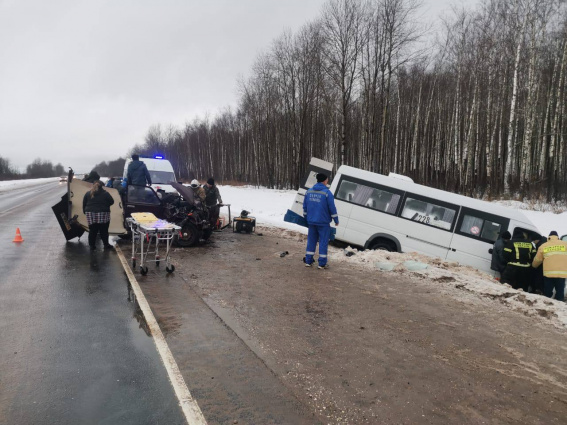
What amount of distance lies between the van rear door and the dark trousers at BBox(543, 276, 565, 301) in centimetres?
142

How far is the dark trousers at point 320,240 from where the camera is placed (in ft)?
26.6

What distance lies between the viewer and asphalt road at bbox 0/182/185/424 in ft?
9.78

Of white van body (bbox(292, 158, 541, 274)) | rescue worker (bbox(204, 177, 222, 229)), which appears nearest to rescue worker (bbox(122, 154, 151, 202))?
rescue worker (bbox(204, 177, 222, 229))

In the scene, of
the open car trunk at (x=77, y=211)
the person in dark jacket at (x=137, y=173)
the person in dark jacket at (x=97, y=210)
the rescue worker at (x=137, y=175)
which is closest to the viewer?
the person in dark jacket at (x=97, y=210)

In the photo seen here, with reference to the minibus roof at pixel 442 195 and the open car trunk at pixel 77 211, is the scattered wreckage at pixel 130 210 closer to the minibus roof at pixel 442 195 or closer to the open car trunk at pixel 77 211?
the open car trunk at pixel 77 211

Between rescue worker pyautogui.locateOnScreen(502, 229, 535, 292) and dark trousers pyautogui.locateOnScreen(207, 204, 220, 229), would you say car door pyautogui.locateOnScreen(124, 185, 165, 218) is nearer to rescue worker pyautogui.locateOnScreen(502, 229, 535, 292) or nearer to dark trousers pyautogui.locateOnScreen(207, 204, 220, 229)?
dark trousers pyautogui.locateOnScreen(207, 204, 220, 229)

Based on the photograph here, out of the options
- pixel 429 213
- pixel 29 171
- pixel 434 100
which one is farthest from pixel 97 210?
pixel 29 171

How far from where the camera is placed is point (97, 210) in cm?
920

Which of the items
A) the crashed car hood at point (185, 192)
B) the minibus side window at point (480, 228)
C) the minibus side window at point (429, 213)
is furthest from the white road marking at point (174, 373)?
the minibus side window at point (480, 228)

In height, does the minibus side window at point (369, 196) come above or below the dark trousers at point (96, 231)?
above

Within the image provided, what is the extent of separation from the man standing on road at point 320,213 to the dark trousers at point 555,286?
4531 millimetres

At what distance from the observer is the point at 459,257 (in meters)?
9.48

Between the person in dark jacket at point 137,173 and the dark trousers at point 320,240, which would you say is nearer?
the dark trousers at point 320,240

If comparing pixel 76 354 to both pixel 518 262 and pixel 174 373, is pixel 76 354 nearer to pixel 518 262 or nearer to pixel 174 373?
pixel 174 373
